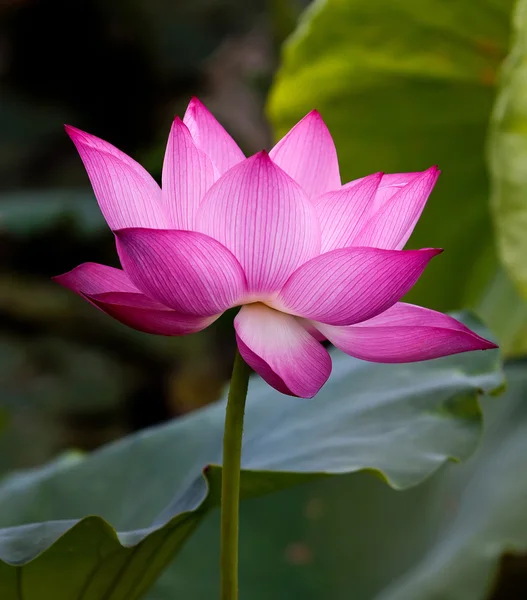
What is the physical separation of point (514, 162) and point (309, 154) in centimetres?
39

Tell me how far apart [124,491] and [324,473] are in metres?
0.27

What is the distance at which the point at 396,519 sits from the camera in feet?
3.00

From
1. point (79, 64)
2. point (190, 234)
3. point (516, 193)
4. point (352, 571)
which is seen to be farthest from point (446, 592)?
point (79, 64)

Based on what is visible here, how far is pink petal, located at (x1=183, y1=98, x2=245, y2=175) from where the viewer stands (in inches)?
17.8

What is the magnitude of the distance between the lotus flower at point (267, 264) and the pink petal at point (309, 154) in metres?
0.06

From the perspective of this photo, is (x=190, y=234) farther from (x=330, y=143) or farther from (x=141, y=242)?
(x=330, y=143)

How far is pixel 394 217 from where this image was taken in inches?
15.2

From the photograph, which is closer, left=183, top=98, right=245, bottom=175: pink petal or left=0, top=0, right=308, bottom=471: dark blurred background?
left=183, top=98, right=245, bottom=175: pink petal

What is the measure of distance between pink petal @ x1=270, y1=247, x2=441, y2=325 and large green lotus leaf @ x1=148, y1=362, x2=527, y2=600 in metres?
0.46

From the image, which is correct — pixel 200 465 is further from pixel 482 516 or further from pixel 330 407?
pixel 482 516

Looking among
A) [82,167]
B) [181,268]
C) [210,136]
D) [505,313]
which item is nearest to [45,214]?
[82,167]

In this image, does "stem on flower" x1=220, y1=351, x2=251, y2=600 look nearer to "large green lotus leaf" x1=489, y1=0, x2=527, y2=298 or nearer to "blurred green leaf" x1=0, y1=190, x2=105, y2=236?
"large green lotus leaf" x1=489, y1=0, x2=527, y2=298

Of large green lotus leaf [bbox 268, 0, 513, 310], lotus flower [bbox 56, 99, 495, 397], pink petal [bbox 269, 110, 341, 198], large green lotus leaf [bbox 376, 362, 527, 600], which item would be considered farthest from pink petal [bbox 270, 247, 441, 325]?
large green lotus leaf [bbox 268, 0, 513, 310]

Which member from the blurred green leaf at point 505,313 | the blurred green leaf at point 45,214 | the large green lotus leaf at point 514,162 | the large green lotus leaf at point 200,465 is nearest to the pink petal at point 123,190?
the large green lotus leaf at point 200,465
